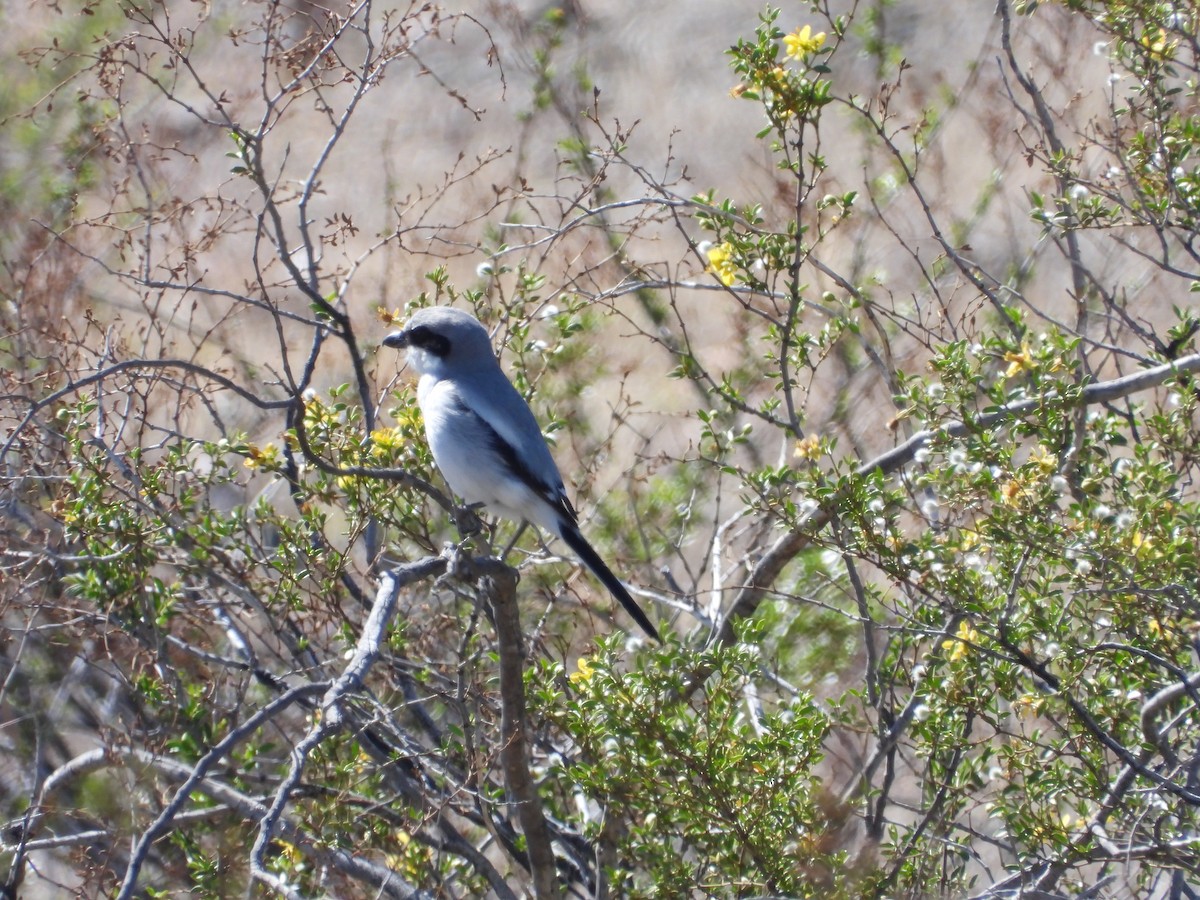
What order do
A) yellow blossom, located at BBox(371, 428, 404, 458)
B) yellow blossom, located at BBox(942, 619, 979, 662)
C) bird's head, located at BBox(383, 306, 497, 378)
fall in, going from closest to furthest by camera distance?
yellow blossom, located at BBox(942, 619, 979, 662) → yellow blossom, located at BBox(371, 428, 404, 458) → bird's head, located at BBox(383, 306, 497, 378)

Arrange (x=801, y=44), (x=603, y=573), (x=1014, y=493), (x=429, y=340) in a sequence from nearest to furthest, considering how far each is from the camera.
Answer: (x=1014, y=493) → (x=801, y=44) → (x=603, y=573) → (x=429, y=340)

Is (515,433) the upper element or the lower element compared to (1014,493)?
upper

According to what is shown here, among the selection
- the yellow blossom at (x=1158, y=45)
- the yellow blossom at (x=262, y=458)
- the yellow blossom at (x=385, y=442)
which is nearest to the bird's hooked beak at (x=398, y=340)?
the yellow blossom at (x=385, y=442)

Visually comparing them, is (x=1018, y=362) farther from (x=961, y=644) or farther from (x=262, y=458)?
(x=262, y=458)

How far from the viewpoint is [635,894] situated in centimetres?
319

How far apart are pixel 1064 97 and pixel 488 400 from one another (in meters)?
5.02

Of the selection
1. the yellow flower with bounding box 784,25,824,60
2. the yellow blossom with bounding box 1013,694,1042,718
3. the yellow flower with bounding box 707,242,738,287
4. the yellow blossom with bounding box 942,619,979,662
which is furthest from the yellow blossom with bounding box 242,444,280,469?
the yellow blossom with bounding box 1013,694,1042,718

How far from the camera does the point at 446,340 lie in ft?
13.1

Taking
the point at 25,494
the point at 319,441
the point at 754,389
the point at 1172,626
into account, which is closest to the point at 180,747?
the point at 319,441

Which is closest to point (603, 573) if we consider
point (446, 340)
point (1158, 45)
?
point (446, 340)

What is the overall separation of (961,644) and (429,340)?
1.85 meters

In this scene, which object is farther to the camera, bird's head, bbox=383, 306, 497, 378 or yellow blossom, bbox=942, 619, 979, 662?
bird's head, bbox=383, 306, 497, 378

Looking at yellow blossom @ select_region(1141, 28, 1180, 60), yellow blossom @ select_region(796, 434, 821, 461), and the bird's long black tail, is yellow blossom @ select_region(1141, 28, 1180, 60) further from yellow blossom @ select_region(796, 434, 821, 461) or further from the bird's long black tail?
the bird's long black tail

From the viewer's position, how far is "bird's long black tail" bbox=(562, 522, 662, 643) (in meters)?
3.60
